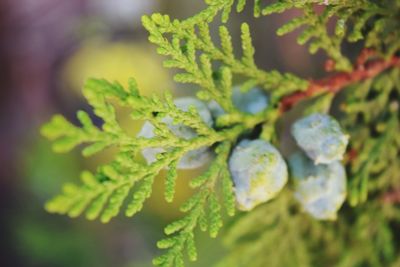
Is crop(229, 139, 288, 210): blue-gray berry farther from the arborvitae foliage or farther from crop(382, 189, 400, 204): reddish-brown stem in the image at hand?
crop(382, 189, 400, 204): reddish-brown stem

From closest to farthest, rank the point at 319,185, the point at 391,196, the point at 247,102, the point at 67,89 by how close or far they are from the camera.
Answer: the point at 319,185 → the point at 247,102 → the point at 391,196 → the point at 67,89

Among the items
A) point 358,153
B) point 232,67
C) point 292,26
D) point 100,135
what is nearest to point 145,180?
point 100,135

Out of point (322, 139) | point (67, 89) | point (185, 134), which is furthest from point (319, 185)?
point (67, 89)

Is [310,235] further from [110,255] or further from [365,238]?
[110,255]

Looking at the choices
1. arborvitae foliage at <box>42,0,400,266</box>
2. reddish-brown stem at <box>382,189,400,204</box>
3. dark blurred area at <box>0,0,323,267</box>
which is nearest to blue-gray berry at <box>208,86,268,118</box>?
arborvitae foliage at <box>42,0,400,266</box>

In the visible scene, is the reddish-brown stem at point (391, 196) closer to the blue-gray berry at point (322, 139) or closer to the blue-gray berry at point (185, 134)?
the blue-gray berry at point (322, 139)

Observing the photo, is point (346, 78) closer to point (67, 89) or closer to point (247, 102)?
point (247, 102)
